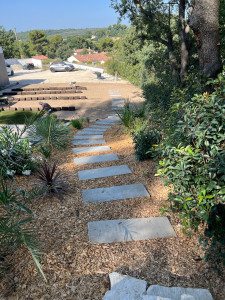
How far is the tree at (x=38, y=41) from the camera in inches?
3479

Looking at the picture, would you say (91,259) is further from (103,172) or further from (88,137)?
(88,137)

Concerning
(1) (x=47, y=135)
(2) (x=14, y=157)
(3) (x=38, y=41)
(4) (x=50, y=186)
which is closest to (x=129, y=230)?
(4) (x=50, y=186)

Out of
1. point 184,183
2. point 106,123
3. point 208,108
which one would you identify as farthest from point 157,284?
point 106,123

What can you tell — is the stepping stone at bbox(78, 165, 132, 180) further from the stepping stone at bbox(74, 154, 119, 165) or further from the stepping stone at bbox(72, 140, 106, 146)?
the stepping stone at bbox(72, 140, 106, 146)

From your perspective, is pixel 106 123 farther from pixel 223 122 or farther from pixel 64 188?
pixel 223 122

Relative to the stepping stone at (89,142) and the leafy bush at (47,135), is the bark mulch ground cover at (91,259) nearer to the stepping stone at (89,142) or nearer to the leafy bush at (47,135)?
the leafy bush at (47,135)

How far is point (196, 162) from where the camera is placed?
214 centimetres

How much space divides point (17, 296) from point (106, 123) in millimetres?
6711

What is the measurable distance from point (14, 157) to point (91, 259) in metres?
2.36

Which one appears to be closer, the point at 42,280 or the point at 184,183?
the point at 42,280

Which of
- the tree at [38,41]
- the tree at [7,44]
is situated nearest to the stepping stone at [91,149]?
the tree at [7,44]

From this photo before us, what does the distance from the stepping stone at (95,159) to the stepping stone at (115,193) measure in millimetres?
1157

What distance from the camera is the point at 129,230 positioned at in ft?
7.74

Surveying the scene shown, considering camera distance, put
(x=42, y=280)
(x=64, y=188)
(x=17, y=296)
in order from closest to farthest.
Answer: (x=17, y=296) → (x=42, y=280) → (x=64, y=188)
